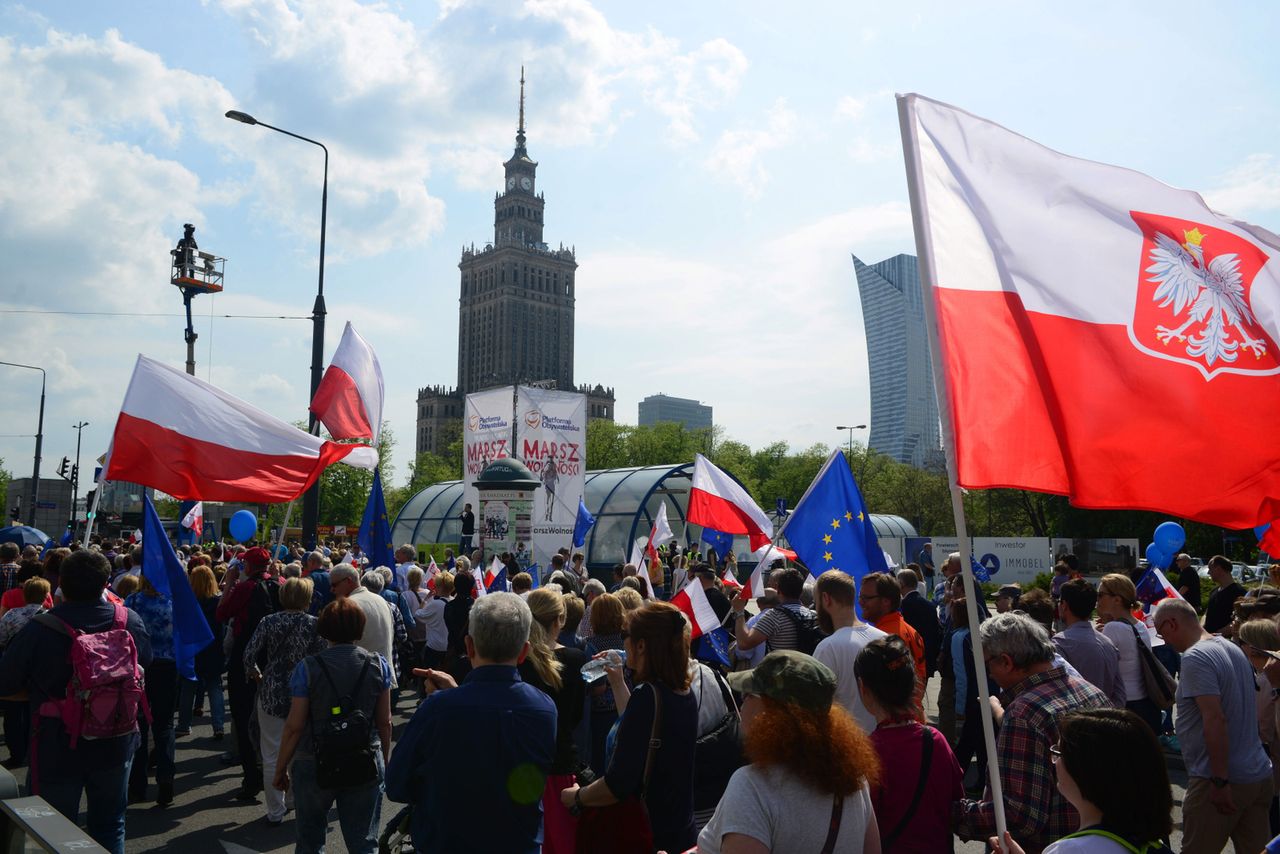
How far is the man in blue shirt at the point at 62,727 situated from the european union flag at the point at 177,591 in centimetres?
175

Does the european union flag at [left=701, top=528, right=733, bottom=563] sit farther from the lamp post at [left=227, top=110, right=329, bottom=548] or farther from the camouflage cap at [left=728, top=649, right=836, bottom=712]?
the camouflage cap at [left=728, top=649, right=836, bottom=712]

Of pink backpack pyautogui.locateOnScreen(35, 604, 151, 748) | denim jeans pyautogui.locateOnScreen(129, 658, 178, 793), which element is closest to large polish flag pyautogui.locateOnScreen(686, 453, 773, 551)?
denim jeans pyautogui.locateOnScreen(129, 658, 178, 793)

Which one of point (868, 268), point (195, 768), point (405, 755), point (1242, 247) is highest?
point (868, 268)

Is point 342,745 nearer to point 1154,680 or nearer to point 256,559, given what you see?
point 256,559

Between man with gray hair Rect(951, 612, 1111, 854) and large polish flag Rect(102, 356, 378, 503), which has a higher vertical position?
large polish flag Rect(102, 356, 378, 503)

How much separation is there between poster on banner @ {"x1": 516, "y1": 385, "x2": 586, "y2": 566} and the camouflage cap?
2037cm

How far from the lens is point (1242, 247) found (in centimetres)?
437

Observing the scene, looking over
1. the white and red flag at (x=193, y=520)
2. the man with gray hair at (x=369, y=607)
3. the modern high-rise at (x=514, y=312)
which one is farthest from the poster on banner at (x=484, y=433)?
the modern high-rise at (x=514, y=312)

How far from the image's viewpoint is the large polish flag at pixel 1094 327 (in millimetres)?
3824

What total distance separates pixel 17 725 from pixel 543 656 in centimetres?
683

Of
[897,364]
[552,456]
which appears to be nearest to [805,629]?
[552,456]

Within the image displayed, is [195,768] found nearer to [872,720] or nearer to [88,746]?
[88,746]

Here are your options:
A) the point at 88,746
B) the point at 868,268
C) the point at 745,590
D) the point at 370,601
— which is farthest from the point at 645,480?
the point at 868,268

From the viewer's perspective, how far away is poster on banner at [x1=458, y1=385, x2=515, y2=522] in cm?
2533
